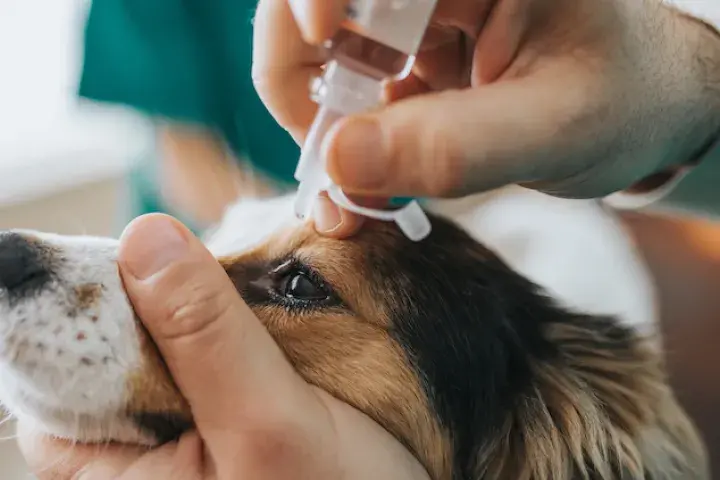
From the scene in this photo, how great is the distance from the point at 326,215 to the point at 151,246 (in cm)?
27

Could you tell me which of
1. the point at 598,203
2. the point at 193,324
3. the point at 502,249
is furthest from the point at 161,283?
the point at 598,203

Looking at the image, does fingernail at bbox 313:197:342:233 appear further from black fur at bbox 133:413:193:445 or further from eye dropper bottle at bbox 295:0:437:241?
black fur at bbox 133:413:193:445

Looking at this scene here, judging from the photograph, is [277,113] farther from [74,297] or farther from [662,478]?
[662,478]

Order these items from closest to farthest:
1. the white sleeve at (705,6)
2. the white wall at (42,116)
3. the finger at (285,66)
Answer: the finger at (285,66) < the white sleeve at (705,6) < the white wall at (42,116)

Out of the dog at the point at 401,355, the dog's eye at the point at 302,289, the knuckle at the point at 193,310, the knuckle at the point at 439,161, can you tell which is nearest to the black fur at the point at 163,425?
the dog at the point at 401,355

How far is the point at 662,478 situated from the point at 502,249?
1.98 ft

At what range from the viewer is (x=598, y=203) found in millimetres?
1521

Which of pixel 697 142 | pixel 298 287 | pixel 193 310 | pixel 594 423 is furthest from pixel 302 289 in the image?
pixel 697 142

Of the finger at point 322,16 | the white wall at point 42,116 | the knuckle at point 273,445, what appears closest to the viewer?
the finger at point 322,16

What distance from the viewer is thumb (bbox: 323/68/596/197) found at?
0.61 m

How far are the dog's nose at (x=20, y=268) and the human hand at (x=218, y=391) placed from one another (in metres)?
0.10

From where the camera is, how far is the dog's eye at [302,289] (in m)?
1.00

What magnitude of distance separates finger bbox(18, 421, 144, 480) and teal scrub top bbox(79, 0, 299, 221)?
3.36 ft

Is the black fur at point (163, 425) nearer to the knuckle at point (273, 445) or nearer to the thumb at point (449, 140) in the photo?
the knuckle at point (273, 445)
